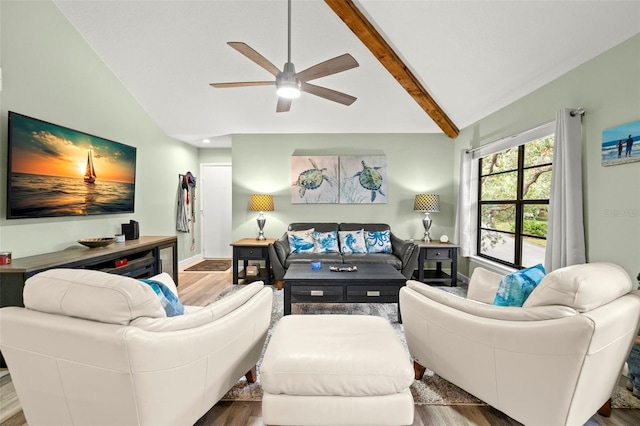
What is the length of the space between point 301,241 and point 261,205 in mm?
893

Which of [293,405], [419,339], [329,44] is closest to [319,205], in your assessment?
[329,44]

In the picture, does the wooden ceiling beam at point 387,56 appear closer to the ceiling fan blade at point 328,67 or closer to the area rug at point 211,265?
the ceiling fan blade at point 328,67

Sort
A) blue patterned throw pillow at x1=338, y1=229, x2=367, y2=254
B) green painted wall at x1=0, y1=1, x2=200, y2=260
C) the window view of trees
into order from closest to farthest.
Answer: green painted wall at x1=0, y1=1, x2=200, y2=260, the window view of trees, blue patterned throw pillow at x1=338, y1=229, x2=367, y2=254

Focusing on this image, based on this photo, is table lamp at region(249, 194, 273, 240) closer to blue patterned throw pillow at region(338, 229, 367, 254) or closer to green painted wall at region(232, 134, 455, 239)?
green painted wall at region(232, 134, 455, 239)

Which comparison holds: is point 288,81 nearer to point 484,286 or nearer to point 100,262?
point 484,286

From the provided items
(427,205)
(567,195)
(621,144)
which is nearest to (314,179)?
(427,205)

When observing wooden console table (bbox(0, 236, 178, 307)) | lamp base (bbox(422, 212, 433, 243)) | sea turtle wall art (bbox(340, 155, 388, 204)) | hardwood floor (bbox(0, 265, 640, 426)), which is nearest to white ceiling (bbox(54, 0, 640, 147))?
sea turtle wall art (bbox(340, 155, 388, 204))

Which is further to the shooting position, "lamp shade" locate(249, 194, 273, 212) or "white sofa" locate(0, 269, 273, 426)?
"lamp shade" locate(249, 194, 273, 212)

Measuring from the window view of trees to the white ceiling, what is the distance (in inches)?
27.0

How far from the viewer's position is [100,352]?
43.3 inches

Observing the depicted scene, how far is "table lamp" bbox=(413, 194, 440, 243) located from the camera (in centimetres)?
452

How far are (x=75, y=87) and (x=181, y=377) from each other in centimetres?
350

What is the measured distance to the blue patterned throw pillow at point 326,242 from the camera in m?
4.33

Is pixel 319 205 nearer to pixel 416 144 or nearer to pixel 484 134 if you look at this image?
pixel 416 144
